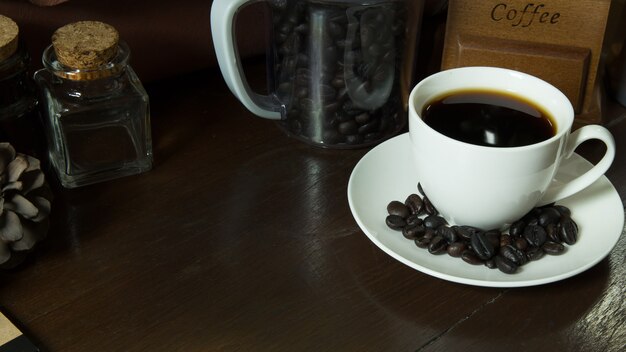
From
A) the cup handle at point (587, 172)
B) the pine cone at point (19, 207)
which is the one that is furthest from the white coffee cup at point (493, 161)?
the pine cone at point (19, 207)

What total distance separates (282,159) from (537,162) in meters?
0.23

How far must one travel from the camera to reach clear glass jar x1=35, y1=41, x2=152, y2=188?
0.61 meters

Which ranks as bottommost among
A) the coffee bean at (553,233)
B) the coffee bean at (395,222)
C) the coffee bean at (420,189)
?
the coffee bean at (420,189)

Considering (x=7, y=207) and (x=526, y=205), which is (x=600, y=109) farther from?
(x=7, y=207)

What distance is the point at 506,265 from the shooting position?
1.77 feet

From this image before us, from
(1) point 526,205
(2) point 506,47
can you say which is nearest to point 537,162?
(1) point 526,205

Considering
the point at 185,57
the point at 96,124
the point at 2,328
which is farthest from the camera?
the point at 185,57

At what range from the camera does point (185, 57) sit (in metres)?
0.73

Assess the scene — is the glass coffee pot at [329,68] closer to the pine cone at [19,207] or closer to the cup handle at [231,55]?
the cup handle at [231,55]

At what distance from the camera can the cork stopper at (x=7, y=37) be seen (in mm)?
566

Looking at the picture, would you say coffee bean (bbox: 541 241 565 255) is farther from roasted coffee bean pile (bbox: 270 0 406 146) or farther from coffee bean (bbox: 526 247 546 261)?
roasted coffee bean pile (bbox: 270 0 406 146)

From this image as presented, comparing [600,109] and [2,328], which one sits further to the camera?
[600,109]

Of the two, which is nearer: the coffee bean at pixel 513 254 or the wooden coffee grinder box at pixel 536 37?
the coffee bean at pixel 513 254

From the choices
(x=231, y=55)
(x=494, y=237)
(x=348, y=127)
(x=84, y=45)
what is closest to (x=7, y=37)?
(x=84, y=45)
